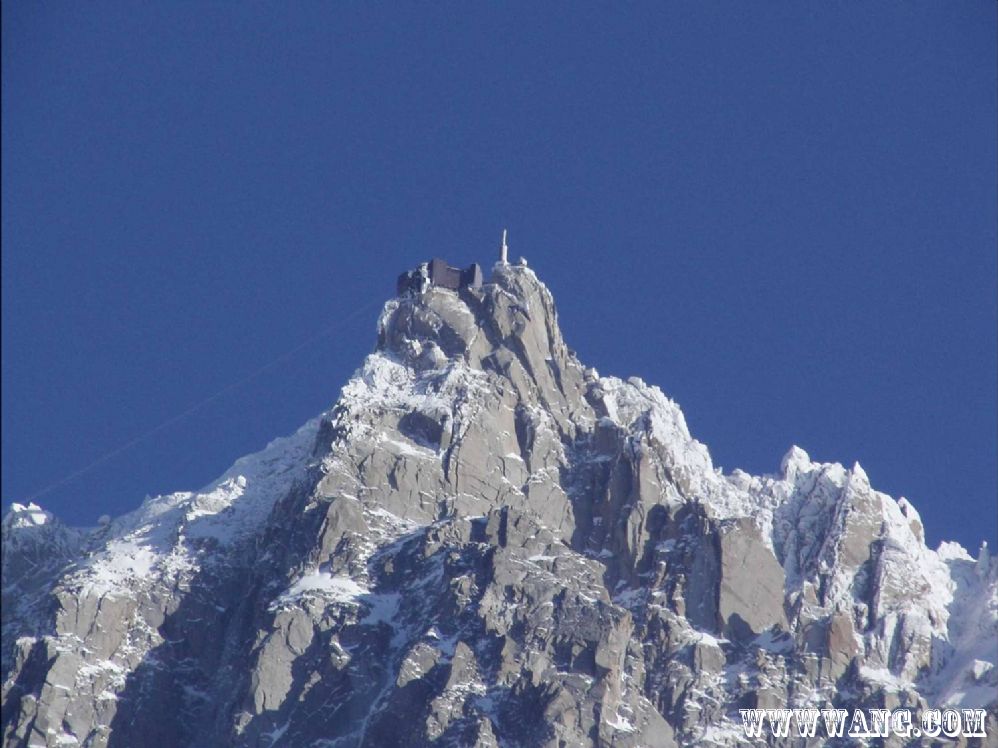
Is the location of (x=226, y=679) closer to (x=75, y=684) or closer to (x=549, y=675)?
(x=75, y=684)

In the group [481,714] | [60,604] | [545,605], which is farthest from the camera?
[60,604]

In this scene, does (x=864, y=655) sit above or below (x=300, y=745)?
above

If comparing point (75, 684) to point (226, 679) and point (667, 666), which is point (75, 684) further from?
point (667, 666)

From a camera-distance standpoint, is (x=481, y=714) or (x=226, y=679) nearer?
(x=481, y=714)

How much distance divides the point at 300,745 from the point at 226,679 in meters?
20.5

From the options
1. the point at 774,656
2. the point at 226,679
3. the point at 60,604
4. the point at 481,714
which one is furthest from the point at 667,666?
the point at 60,604

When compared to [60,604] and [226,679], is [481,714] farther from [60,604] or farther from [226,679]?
[60,604]

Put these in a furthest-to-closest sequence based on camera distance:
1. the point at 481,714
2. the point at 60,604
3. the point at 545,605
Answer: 1. the point at 60,604
2. the point at 545,605
3. the point at 481,714

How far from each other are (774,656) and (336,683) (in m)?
38.9

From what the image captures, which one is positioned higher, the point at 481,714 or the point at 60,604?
the point at 60,604

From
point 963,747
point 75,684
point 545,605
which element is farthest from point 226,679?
point 963,747

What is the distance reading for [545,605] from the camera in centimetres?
18688

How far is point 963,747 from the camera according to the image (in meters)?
181

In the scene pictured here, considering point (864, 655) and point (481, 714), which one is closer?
point (481, 714)
